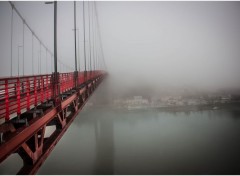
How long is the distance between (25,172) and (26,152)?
339 mm

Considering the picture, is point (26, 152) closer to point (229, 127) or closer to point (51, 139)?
point (51, 139)

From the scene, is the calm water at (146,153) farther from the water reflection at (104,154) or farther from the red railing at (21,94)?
the red railing at (21,94)

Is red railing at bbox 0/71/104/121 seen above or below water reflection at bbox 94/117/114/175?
above

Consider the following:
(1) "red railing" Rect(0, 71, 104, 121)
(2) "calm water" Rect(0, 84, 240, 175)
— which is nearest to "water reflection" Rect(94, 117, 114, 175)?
(2) "calm water" Rect(0, 84, 240, 175)

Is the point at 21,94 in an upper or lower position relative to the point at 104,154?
upper

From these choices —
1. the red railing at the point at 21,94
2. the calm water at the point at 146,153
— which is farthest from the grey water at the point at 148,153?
the red railing at the point at 21,94

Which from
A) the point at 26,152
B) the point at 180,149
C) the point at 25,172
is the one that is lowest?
the point at 180,149

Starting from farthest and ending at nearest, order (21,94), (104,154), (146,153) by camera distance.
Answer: (146,153)
(104,154)
(21,94)

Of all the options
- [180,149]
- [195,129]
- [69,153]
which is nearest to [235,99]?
[195,129]

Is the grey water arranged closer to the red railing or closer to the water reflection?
the water reflection

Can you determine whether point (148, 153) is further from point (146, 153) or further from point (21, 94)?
point (21, 94)

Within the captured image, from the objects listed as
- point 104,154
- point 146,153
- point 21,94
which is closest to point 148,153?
point 146,153

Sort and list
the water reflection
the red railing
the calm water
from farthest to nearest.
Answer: the calm water < the water reflection < the red railing

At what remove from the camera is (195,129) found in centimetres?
4931
